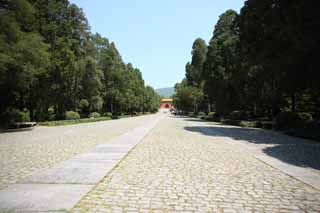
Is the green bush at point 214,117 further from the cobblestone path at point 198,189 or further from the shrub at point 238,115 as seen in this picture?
the cobblestone path at point 198,189

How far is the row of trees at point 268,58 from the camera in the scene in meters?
13.1

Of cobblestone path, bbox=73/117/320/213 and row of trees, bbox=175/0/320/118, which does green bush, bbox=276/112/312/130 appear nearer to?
row of trees, bbox=175/0/320/118

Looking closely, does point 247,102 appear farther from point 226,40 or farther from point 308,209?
point 308,209

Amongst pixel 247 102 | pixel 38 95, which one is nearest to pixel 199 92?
pixel 247 102

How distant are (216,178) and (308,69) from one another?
1268 cm

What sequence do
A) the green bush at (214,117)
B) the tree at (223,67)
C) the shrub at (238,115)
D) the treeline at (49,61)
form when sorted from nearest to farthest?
the treeline at (49,61) < the tree at (223,67) < the shrub at (238,115) < the green bush at (214,117)

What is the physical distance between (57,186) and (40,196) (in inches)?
22.9

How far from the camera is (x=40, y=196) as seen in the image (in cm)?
438

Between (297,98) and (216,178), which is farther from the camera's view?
(297,98)

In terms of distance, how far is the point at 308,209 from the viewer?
3918mm

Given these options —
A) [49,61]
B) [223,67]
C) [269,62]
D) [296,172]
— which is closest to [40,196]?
[296,172]

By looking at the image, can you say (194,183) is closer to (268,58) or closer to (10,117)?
(268,58)

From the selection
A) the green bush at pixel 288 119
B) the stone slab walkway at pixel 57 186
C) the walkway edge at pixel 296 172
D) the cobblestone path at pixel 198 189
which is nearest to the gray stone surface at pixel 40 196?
the stone slab walkway at pixel 57 186

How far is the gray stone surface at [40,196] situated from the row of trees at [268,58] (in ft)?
45.0
